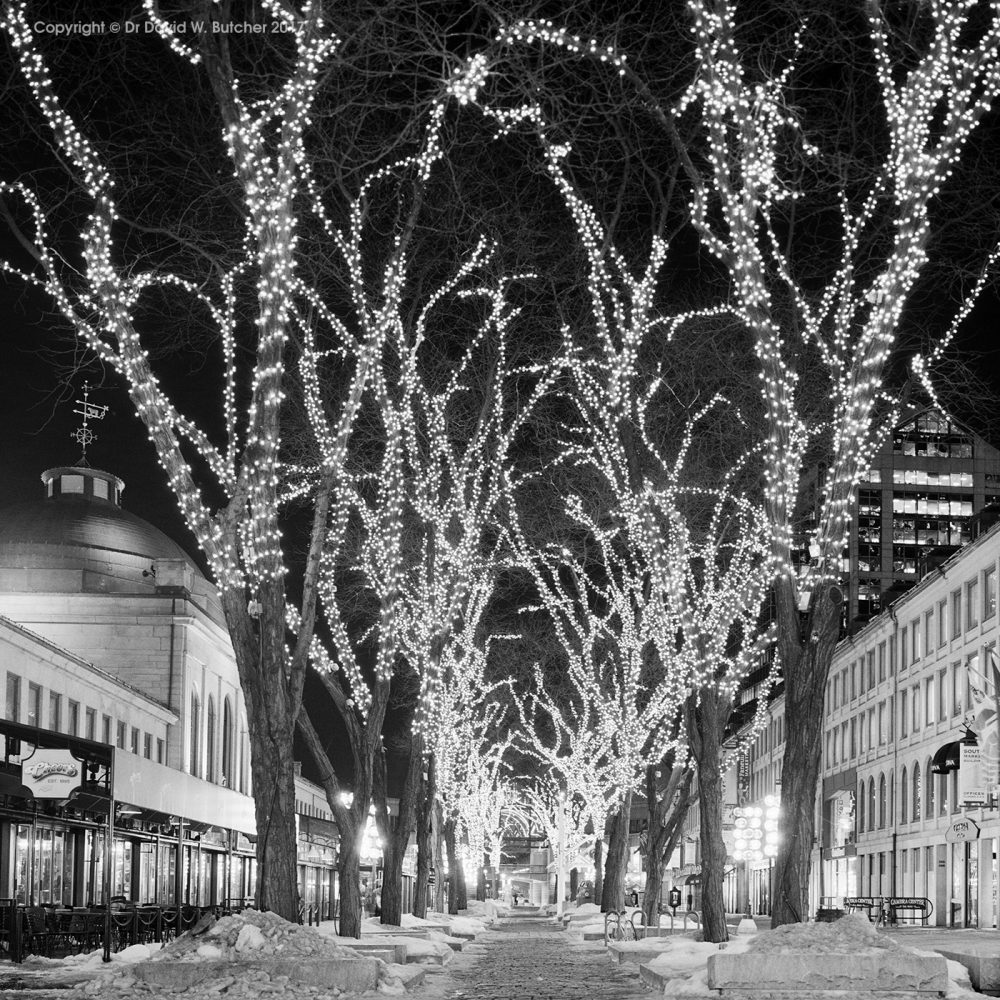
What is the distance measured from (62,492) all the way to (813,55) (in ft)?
242

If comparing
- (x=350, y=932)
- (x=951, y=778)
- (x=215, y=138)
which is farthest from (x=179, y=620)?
(x=215, y=138)

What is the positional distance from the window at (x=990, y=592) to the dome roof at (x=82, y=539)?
43.1 m

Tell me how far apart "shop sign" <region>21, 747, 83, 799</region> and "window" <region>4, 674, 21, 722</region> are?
83.0 feet

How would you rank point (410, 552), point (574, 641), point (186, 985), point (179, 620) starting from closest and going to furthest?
point (186, 985) < point (410, 552) < point (574, 641) < point (179, 620)

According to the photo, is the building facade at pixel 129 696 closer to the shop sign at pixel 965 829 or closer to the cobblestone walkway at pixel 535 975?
the cobblestone walkway at pixel 535 975

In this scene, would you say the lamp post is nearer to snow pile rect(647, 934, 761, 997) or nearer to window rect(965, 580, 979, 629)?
snow pile rect(647, 934, 761, 997)

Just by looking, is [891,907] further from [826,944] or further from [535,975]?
[826,944]

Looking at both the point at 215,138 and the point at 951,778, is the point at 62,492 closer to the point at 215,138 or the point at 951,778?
the point at 951,778

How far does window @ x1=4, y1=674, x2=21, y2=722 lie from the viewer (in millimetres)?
49531

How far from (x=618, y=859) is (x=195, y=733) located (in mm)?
36727

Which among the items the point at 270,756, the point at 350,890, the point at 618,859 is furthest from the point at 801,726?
the point at 618,859

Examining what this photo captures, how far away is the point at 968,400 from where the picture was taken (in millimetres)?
20734

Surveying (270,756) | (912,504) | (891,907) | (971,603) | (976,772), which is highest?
(912,504)

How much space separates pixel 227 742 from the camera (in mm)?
90688
